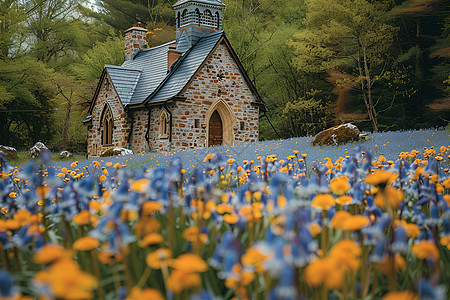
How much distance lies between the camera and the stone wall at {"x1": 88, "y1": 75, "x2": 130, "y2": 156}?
25.7 m

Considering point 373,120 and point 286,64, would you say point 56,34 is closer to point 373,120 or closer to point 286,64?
→ point 286,64

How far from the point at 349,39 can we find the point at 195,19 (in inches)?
404

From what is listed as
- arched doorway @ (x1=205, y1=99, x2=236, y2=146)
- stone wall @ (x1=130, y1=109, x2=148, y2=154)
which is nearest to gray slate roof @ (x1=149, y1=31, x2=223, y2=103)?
stone wall @ (x1=130, y1=109, x2=148, y2=154)

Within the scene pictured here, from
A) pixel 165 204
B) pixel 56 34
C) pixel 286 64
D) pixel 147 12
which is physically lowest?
pixel 165 204

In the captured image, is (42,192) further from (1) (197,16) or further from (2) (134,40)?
(2) (134,40)

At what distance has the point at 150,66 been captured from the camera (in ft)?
90.6

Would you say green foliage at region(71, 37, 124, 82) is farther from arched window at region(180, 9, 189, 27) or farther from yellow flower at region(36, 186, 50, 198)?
yellow flower at region(36, 186, 50, 198)

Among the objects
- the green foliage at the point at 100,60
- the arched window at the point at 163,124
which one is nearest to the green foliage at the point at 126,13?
the green foliage at the point at 100,60

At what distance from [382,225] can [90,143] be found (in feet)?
98.0

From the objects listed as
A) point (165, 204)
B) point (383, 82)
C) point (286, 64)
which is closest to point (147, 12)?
point (286, 64)

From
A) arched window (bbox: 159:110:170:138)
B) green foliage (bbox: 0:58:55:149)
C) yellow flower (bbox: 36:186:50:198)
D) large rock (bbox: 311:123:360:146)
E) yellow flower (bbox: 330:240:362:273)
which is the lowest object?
yellow flower (bbox: 330:240:362:273)

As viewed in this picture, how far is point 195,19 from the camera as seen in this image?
26.5 metres

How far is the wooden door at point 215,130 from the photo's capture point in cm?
2456

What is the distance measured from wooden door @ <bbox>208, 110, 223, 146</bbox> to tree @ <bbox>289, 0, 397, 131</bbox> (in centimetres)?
881
